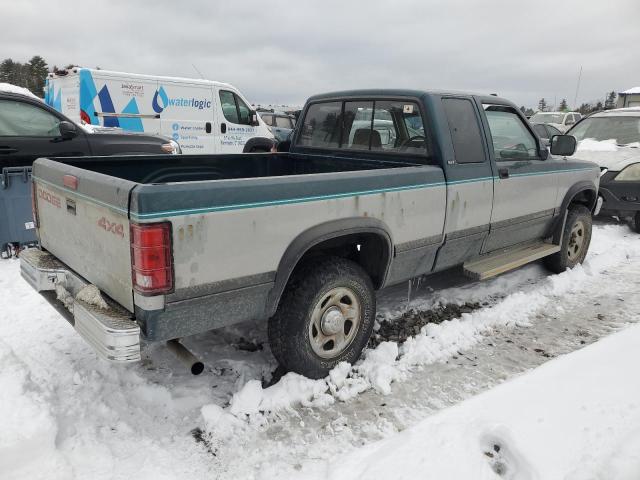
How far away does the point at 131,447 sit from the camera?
8.69 ft

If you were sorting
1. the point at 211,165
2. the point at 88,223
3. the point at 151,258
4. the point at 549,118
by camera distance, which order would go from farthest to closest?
the point at 549,118 → the point at 211,165 → the point at 88,223 → the point at 151,258

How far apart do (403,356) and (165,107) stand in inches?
344

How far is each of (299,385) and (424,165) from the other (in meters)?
1.88

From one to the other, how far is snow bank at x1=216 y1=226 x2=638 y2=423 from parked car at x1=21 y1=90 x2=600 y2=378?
0.13 meters

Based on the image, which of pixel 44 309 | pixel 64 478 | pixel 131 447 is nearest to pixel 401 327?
pixel 131 447

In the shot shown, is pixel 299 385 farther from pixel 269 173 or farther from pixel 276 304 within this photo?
pixel 269 173

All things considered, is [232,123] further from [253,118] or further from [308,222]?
[308,222]

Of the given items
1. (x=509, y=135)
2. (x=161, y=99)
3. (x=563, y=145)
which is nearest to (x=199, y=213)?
(x=509, y=135)

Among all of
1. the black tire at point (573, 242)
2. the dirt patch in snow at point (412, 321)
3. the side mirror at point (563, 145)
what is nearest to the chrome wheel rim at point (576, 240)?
the black tire at point (573, 242)

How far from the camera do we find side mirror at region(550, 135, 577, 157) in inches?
193

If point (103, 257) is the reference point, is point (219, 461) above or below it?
below

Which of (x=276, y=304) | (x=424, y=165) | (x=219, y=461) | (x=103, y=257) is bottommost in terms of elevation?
(x=219, y=461)

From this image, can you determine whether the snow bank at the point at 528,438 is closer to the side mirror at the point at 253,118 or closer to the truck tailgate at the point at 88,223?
the truck tailgate at the point at 88,223

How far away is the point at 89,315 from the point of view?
255cm
